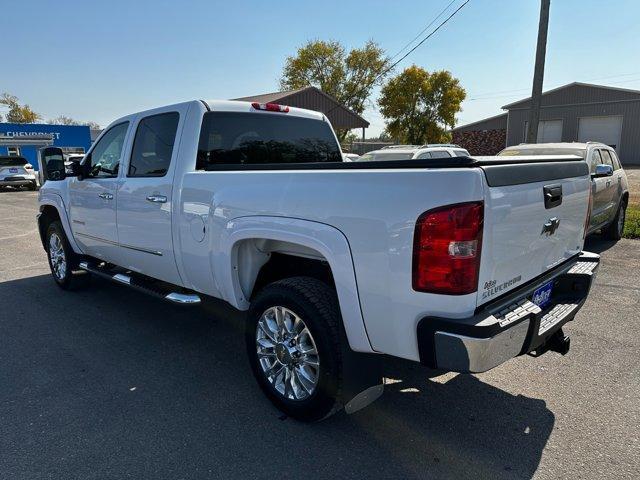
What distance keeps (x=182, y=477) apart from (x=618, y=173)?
8.63 meters

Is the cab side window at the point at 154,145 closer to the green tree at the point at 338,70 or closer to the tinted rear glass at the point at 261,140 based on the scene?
the tinted rear glass at the point at 261,140

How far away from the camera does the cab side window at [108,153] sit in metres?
4.59

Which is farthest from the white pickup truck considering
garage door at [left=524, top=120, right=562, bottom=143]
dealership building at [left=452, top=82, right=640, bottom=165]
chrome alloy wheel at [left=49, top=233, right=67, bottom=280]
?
garage door at [left=524, top=120, right=562, bottom=143]

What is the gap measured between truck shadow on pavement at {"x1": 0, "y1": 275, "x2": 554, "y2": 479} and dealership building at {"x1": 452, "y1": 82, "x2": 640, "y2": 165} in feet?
124

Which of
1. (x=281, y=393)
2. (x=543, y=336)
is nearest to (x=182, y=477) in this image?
(x=281, y=393)

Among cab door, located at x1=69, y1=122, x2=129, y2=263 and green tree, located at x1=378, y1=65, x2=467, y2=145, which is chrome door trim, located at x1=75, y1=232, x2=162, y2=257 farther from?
green tree, located at x1=378, y1=65, x2=467, y2=145

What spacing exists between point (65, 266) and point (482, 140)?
42.4 metres

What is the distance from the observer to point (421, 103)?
139ft

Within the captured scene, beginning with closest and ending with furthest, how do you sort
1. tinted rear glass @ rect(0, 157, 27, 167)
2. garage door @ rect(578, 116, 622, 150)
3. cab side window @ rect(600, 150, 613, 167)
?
1. cab side window @ rect(600, 150, 613, 167)
2. tinted rear glass @ rect(0, 157, 27, 167)
3. garage door @ rect(578, 116, 622, 150)

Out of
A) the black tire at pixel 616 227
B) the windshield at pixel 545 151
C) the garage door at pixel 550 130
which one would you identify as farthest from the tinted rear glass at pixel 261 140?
the garage door at pixel 550 130

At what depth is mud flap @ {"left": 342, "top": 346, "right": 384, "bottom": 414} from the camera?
267 cm

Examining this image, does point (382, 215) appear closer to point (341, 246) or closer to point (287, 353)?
point (341, 246)

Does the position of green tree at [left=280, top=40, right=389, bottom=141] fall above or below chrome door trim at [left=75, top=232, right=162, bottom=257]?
above

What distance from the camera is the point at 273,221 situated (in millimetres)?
2838
